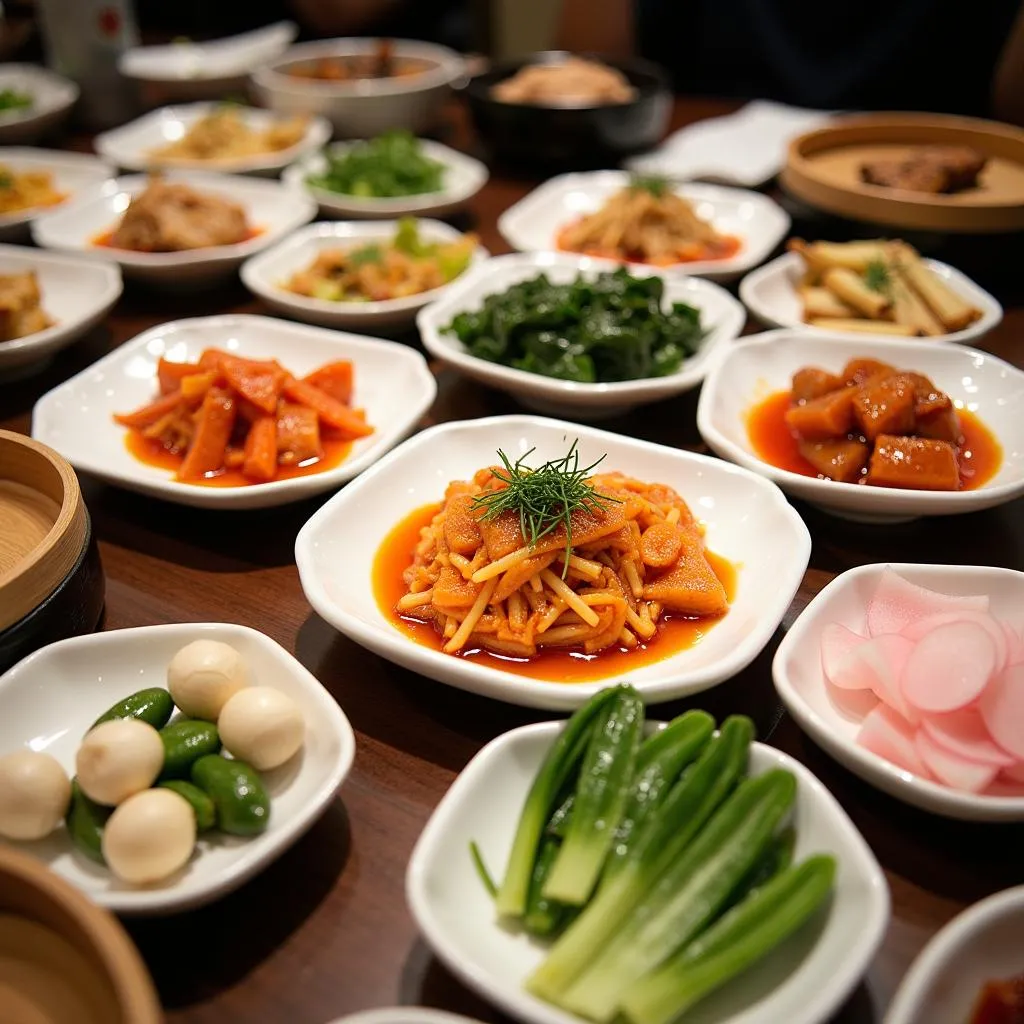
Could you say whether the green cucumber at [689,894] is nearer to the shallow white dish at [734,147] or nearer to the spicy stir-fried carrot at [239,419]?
the spicy stir-fried carrot at [239,419]

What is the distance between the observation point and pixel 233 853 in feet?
4.64

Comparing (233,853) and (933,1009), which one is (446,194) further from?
(933,1009)

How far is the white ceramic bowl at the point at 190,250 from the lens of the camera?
3.29m

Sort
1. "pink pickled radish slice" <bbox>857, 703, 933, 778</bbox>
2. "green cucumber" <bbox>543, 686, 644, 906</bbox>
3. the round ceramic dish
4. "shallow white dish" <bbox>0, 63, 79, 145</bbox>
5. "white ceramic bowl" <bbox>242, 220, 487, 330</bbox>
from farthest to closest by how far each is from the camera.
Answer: "shallow white dish" <bbox>0, 63, 79, 145</bbox>, "white ceramic bowl" <bbox>242, 220, 487, 330</bbox>, "pink pickled radish slice" <bbox>857, 703, 933, 778</bbox>, "green cucumber" <bbox>543, 686, 644, 906</bbox>, the round ceramic dish

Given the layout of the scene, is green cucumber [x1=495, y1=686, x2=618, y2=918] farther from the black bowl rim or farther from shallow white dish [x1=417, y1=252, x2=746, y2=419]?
the black bowl rim

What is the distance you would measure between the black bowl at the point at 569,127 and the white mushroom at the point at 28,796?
3.64m

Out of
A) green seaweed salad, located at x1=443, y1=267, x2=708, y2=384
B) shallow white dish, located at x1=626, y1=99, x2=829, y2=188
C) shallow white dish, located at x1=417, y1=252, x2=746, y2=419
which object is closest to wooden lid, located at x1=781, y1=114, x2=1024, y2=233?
shallow white dish, located at x1=626, y1=99, x2=829, y2=188

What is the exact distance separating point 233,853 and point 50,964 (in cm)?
27

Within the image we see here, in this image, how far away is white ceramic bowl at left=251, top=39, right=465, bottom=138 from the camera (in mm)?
4641

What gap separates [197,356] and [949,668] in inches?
91.0

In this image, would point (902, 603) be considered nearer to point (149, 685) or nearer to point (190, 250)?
point (149, 685)

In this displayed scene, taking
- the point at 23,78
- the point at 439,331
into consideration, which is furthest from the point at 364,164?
the point at 23,78

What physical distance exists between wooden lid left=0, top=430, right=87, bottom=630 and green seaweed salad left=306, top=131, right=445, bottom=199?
2.28 m

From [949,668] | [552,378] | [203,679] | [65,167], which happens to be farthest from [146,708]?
[65,167]
